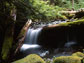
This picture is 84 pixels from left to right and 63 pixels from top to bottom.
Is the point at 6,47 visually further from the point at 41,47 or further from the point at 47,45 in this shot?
the point at 47,45

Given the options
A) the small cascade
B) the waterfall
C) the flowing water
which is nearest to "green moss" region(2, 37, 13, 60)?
the flowing water

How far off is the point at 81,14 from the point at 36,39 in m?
4.13

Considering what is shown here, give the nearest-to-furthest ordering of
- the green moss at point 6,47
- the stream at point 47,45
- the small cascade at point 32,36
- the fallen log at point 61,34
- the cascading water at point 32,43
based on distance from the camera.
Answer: the green moss at point 6,47 → the stream at point 47,45 → the fallen log at point 61,34 → the cascading water at point 32,43 → the small cascade at point 32,36

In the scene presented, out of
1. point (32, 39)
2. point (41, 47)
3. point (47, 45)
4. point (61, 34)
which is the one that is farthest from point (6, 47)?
point (61, 34)

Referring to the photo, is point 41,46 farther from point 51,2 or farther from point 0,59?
point 51,2

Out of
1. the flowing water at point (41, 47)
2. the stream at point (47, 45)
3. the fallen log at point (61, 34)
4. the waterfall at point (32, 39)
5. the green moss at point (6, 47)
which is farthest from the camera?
the waterfall at point (32, 39)

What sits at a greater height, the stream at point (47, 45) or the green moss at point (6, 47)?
the green moss at point (6, 47)

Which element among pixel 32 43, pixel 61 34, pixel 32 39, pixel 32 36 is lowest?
pixel 32 43

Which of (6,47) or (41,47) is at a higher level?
(6,47)

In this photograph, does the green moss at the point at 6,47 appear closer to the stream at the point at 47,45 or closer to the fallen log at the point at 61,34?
the stream at the point at 47,45

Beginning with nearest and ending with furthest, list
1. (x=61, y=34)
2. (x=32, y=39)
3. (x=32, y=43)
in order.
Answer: (x=61, y=34) → (x=32, y=43) → (x=32, y=39)

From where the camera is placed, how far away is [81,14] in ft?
36.3

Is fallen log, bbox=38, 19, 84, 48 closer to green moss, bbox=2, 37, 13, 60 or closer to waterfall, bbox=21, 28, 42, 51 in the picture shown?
waterfall, bbox=21, 28, 42, 51

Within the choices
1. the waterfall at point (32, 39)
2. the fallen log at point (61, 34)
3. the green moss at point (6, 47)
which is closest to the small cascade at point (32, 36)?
the waterfall at point (32, 39)
